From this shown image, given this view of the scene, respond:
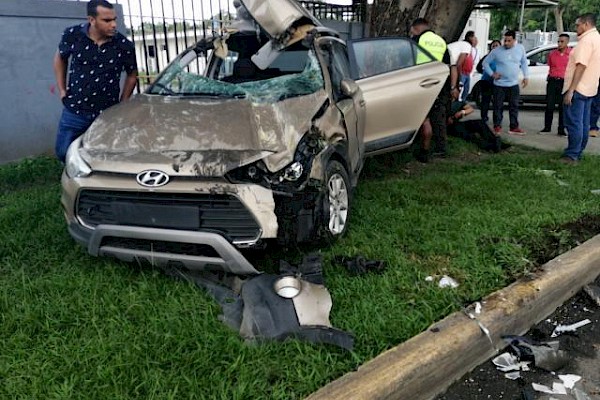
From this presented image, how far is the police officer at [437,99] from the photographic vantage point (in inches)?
248

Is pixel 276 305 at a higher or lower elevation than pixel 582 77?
lower

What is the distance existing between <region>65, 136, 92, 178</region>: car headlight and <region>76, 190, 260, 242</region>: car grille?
0.31 meters

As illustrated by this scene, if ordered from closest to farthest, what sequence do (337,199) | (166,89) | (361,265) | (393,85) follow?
(361,265) → (337,199) → (166,89) → (393,85)

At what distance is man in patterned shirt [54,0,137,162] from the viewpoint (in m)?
4.36

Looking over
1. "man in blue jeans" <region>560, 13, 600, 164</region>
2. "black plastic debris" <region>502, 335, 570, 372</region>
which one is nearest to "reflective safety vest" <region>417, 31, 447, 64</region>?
"man in blue jeans" <region>560, 13, 600, 164</region>

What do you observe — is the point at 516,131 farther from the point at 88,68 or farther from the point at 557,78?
the point at 88,68

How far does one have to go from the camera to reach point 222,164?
3.01 m

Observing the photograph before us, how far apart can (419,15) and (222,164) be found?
5.08m

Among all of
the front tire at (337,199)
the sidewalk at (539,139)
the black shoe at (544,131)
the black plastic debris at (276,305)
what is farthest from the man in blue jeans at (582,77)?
the black plastic debris at (276,305)

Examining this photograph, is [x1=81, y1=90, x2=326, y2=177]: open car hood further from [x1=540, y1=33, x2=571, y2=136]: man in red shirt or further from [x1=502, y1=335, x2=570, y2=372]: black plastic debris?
[x1=540, y1=33, x2=571, y2=136]: man in red shirt

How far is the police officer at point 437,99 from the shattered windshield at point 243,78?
77.0 inches

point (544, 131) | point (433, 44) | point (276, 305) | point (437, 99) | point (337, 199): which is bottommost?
point (544, 131)

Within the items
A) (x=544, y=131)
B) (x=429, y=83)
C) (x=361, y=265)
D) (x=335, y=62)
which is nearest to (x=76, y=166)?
(x=361, y=265)

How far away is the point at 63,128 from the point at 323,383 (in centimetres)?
334
